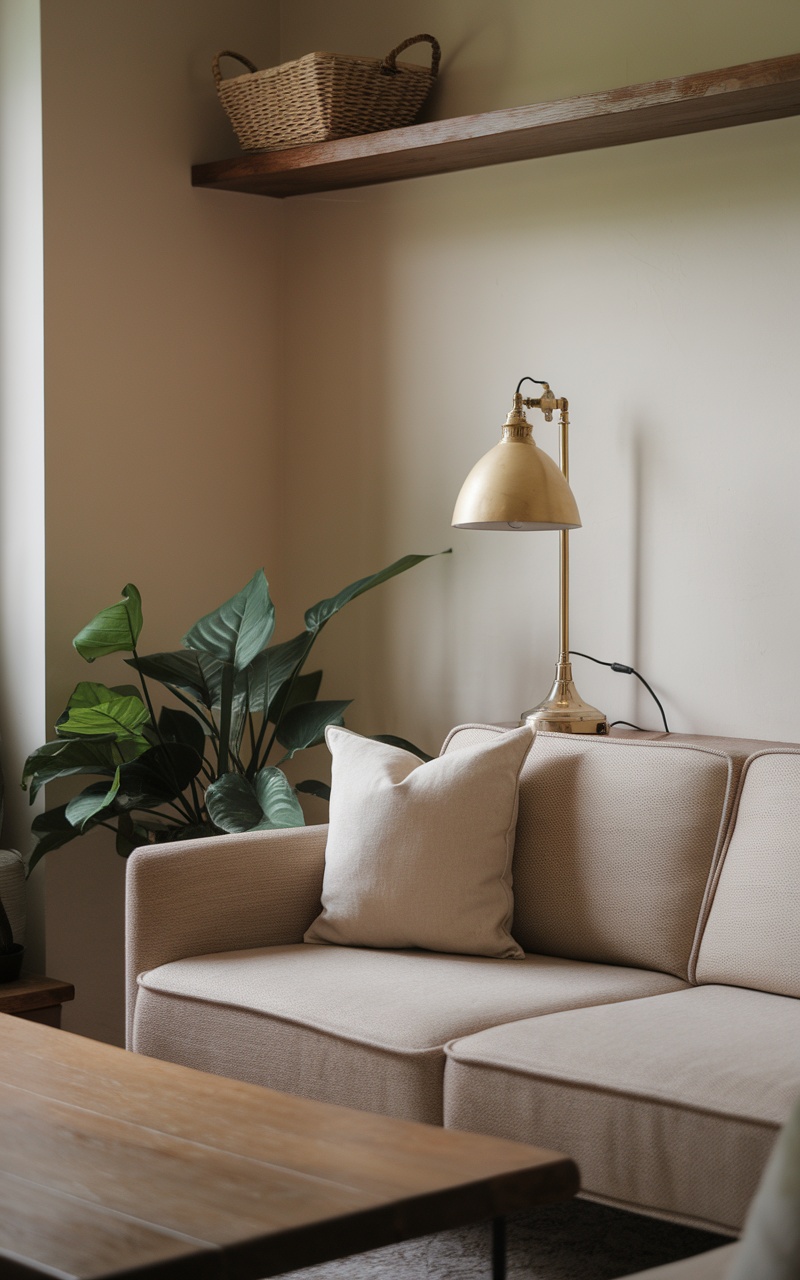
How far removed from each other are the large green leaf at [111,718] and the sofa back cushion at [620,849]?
0.85 meters

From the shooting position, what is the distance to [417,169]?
337 cm

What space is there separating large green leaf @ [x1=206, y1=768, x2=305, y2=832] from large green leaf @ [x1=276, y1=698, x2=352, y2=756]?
19 cm

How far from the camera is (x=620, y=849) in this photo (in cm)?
251

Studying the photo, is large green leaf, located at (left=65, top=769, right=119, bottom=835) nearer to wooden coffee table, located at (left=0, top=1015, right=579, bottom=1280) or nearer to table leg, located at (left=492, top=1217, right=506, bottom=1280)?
wooden coffee table, located at (left=0, top=1015, right=579, bottom=1280)

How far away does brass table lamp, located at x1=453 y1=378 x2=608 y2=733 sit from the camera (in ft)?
9.43

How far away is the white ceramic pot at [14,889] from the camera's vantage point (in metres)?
3.26

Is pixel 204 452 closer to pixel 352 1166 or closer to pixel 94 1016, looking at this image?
pixel 94 1016

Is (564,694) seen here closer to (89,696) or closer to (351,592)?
(351,592)

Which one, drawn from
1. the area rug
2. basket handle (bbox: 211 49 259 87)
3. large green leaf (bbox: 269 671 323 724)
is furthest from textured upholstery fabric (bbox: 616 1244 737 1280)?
basket handle (bbox: 211 49 259 87)

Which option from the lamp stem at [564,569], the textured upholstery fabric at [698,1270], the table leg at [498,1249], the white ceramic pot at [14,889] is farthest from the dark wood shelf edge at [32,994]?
the textured upholstery fabric at [698,1270]

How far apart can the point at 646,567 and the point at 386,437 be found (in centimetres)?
80

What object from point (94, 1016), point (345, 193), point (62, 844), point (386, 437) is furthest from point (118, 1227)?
point (345, 193)

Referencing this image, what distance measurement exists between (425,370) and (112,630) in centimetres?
99

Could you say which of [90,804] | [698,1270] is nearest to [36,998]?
[90,804]
